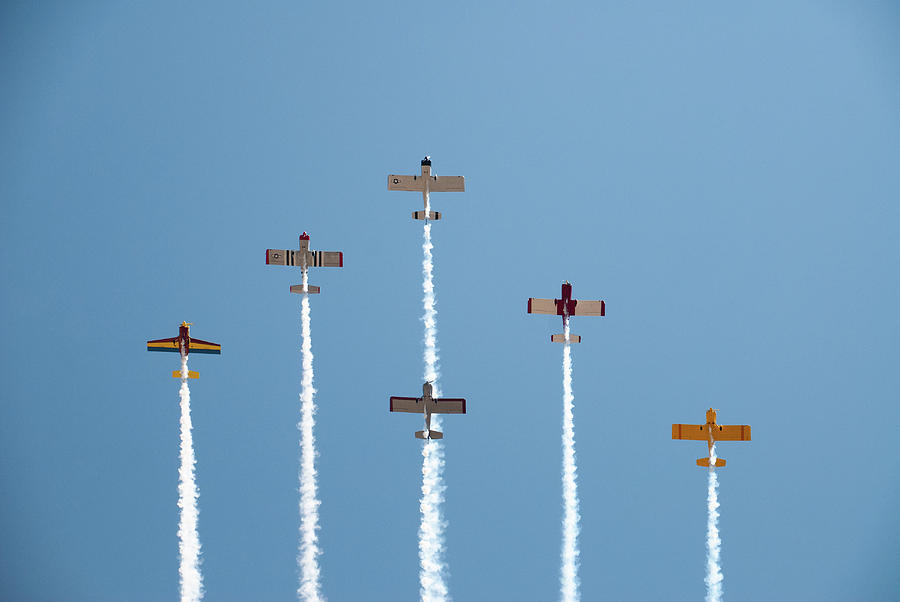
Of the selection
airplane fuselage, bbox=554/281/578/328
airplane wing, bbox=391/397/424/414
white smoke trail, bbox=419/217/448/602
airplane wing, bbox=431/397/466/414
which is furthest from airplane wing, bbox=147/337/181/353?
airplane fuselage, bbox=554/281/578/328

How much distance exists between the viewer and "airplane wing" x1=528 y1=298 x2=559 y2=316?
107ft

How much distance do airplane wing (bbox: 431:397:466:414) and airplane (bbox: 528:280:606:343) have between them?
3060 mm

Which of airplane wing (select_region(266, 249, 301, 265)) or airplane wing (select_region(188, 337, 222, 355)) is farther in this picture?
airplane wing (select_region(188, 337, 222, 355))

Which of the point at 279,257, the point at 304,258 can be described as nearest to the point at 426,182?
the point at 304,258

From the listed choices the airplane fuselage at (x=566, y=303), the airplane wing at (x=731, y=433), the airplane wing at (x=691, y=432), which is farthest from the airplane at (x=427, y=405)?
the airplane wing at (x=731, y=433)

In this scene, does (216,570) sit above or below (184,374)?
below

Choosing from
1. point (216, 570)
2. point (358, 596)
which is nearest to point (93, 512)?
point (216, 570)

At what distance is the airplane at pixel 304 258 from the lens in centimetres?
3328

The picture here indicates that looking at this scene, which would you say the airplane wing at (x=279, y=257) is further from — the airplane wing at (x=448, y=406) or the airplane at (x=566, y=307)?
the airplane at (x=566, y=307)

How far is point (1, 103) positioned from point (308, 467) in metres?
17.8

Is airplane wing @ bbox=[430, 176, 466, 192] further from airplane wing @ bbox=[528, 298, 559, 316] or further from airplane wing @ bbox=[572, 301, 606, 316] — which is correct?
airplane wing @ bbox=[572, 301, 606, 316]

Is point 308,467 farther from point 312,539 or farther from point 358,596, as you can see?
point 358,596

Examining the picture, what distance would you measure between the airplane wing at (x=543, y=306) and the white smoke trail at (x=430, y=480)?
10.1 ft

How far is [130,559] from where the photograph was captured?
4078cm
